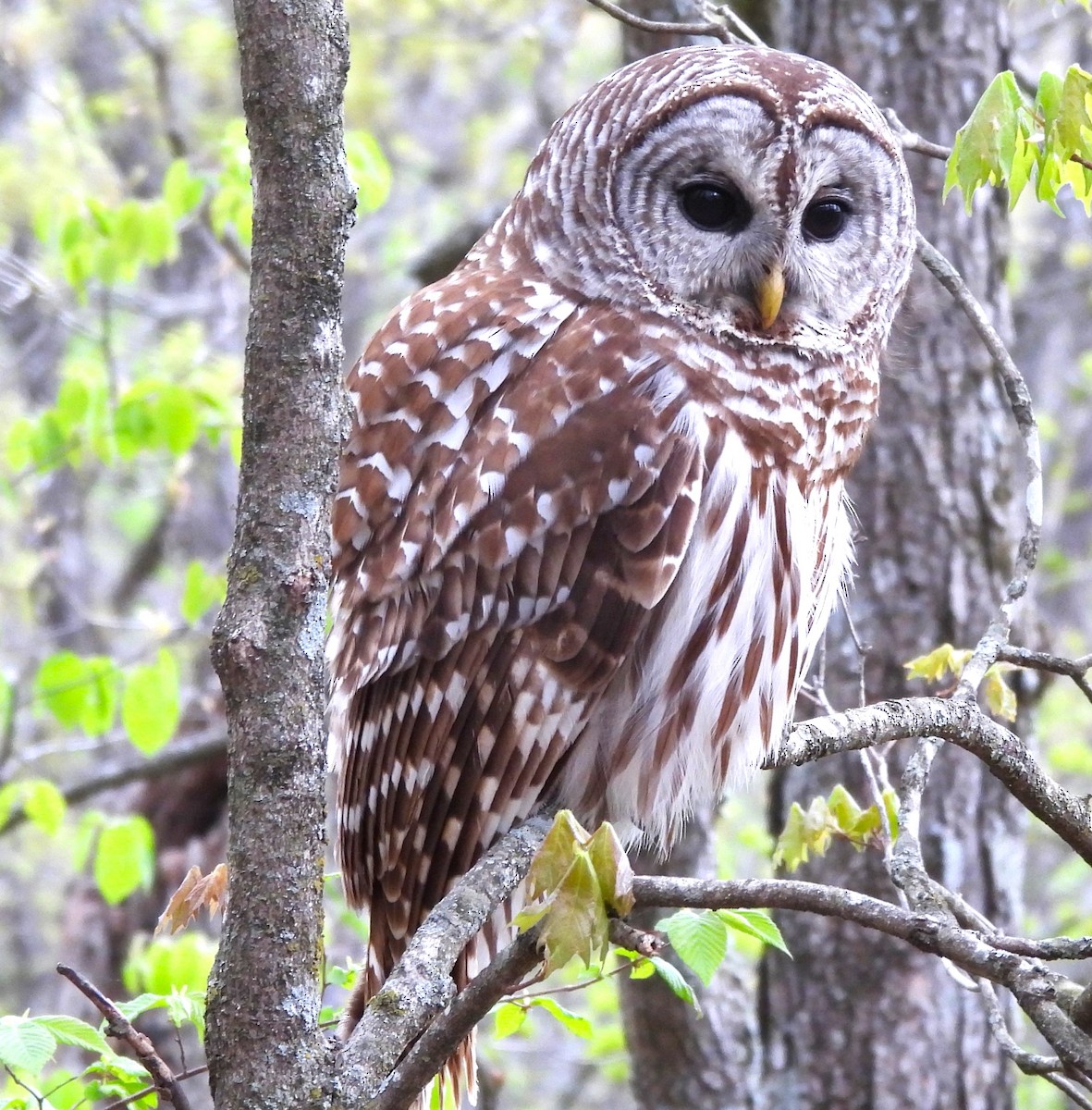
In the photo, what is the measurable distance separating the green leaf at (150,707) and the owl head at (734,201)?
193 cm

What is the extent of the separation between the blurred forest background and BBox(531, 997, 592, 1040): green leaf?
161 millimetres

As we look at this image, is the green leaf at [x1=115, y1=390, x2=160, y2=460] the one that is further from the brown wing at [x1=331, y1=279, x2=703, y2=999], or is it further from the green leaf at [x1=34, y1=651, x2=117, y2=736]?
the brown wing at [x1=331, y1=279, x2=703, y2=999]

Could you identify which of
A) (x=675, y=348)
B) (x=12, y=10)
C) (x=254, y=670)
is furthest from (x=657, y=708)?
(x=12, y=10)

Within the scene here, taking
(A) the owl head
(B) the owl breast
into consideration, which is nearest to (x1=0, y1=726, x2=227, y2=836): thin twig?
(B) the owl breast

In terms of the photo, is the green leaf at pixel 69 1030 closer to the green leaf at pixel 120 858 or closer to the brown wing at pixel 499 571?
the brown wing at pixel 499 571

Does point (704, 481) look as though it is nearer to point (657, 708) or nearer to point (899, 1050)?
point (657, 708)

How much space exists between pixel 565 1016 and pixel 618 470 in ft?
3.43

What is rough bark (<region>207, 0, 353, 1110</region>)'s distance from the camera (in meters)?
1.92

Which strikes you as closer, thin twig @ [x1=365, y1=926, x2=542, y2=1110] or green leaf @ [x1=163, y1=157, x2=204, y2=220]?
thin twig @ [x1=365, y1=926, x2=542, y2=1110]

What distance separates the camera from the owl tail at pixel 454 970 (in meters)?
3.15

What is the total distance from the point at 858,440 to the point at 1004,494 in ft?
4.36

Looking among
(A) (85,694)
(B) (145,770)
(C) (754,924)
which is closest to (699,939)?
(C) (754,924)

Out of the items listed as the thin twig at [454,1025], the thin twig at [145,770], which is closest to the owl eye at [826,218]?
the thin twig at [454,1025]

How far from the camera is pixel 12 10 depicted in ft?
32.9
